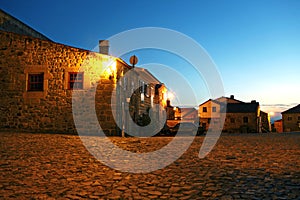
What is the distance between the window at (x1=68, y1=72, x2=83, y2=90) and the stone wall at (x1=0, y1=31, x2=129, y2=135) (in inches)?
8.5

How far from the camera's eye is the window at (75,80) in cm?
1252

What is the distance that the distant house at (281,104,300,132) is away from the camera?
4425cm

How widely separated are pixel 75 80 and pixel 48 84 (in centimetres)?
144

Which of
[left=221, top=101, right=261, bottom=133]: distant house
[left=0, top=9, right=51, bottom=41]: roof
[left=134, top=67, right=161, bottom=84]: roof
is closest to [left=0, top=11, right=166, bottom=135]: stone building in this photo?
[left=0, top=9, right=51, bottom=41]: roof

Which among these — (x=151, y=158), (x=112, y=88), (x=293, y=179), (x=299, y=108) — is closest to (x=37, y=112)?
(x=112, y=88)

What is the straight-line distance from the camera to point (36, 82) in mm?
12719

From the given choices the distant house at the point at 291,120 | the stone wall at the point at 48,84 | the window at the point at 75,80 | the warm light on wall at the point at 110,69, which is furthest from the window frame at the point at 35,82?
the distant house at the point at 291,120

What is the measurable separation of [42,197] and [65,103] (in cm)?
972

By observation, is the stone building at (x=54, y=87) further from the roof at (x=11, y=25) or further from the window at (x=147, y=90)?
the window at (x=147, y=90)

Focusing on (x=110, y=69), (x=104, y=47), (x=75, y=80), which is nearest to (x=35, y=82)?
(x=75, y=80)

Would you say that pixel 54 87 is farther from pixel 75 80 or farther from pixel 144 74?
pixel 144 74

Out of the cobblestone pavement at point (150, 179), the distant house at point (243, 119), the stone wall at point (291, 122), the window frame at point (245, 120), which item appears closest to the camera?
the cobblestone pavement at point (150, 179)

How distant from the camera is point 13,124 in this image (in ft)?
41.0

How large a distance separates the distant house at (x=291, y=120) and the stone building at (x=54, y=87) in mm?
42679
